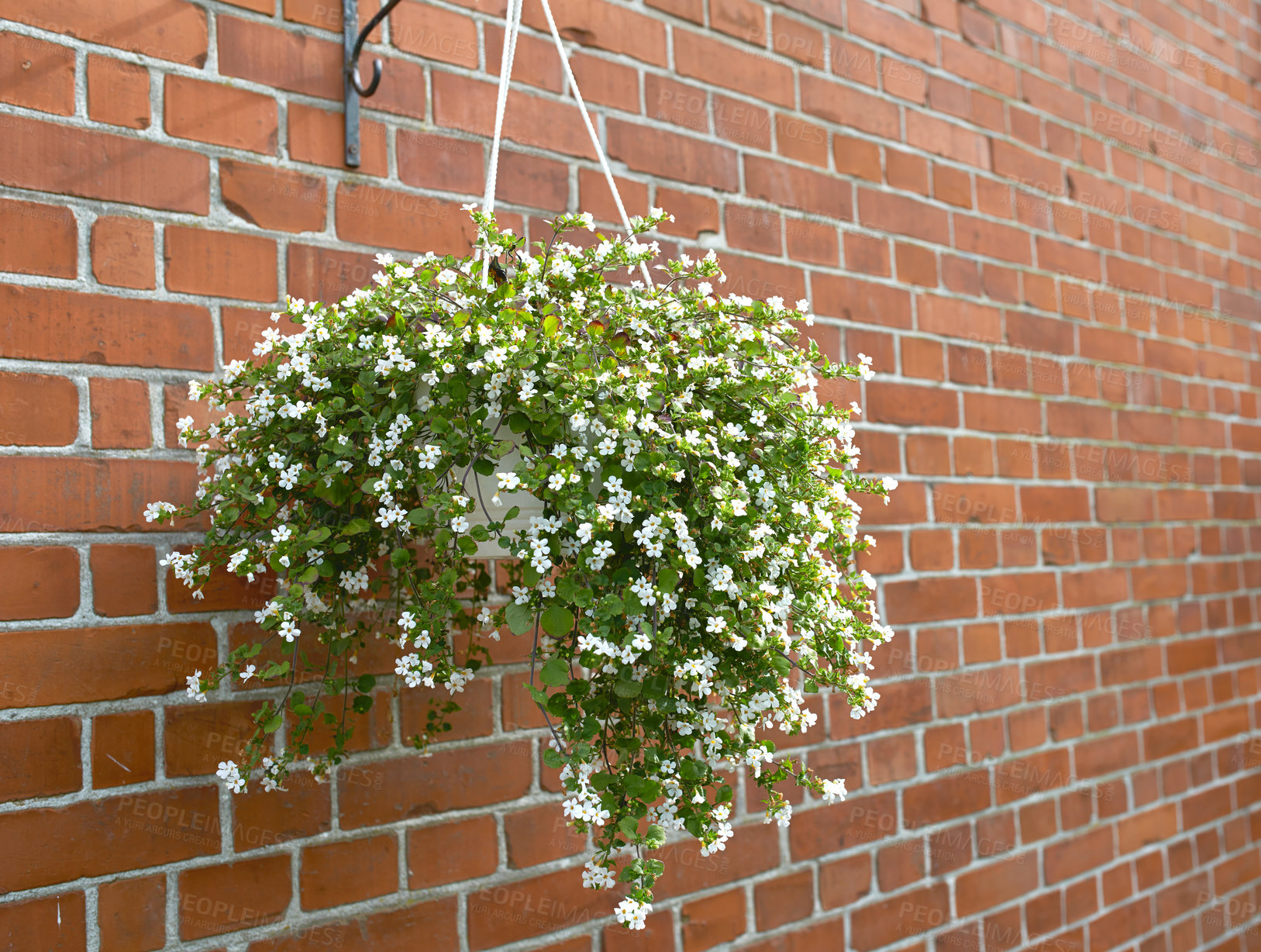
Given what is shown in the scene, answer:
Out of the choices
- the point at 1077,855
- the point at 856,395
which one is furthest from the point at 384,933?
the point at 1077,855

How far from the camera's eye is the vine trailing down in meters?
0.91

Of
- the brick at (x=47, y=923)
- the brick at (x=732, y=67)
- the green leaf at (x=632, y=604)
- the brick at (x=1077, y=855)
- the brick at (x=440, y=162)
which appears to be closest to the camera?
the green leaf at (x=632, y=604)

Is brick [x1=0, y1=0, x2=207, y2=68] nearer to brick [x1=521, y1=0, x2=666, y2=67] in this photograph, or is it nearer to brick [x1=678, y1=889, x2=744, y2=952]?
brick [x1=521, y1=0, x2=666, y2=67]

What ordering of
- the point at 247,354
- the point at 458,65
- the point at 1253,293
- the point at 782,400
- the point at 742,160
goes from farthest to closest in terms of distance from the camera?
1. the point at 1253,293
2. the point at 742,160
3. the point at 458,65
4. the point at 247,354
5. the point at 782,400

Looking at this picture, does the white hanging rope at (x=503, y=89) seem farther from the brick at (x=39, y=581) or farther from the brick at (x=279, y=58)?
the brick at (x=39, y=581)

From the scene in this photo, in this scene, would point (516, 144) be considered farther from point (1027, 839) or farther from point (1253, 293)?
point (1253, 293)

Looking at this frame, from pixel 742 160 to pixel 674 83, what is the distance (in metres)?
0.16

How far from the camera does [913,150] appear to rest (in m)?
1.90

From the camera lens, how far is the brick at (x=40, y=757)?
1.00 metres

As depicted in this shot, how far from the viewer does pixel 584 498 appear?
0.91 metres

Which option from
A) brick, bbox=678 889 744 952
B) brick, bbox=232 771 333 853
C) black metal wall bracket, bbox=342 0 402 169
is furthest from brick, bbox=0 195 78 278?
brick, bbox=678 889 744 952

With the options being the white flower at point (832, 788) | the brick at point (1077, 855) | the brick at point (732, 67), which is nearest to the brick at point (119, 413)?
the white flower at point (832, 788)

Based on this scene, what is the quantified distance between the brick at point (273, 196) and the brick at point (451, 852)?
2.41 ft

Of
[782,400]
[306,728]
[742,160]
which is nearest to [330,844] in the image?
[306,728]
